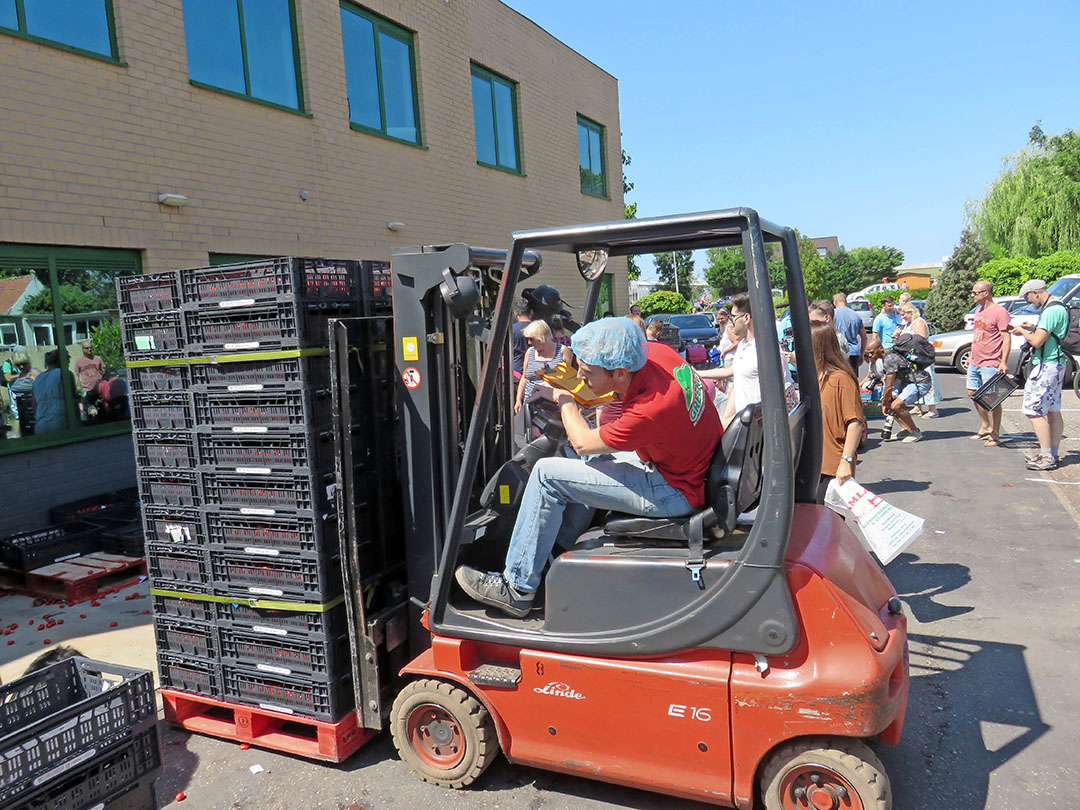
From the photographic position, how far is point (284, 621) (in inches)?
155

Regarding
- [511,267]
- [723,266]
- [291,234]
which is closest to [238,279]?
[511,267]

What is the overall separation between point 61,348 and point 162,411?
4.49 meters

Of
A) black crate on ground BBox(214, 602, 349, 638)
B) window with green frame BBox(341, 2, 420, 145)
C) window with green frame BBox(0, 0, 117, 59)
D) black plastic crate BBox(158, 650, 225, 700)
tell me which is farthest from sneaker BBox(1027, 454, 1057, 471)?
window with green frame BBox(0, 0, 117, 59)

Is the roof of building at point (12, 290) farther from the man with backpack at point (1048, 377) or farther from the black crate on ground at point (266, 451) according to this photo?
the man with backpack at point (1048, 377)

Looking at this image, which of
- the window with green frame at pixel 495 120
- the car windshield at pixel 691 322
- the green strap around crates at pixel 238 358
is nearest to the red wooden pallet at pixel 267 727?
the green strap around crates at pixel 238 358

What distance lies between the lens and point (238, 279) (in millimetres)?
3854

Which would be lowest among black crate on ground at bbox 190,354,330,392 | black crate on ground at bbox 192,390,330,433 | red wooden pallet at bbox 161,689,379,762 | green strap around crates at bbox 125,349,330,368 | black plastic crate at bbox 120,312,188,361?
red wooden pallet at bbox 161,689,379,762

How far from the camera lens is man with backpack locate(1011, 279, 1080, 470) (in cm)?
859

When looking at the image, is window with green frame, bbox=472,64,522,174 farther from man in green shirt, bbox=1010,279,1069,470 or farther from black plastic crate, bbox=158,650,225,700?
black plastic crate, bbox=158,650,225,700

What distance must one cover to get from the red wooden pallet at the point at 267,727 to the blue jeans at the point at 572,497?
4.07 feet

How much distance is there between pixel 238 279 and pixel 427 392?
3.61 feet

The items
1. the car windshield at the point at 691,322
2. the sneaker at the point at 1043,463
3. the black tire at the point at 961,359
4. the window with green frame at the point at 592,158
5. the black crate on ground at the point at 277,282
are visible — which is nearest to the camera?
the black crate on ground at the point at 277,282

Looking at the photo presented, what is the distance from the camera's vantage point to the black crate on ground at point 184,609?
13.7 feet

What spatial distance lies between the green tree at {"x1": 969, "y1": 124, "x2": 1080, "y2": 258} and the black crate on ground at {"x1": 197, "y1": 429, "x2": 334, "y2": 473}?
3589 cm
